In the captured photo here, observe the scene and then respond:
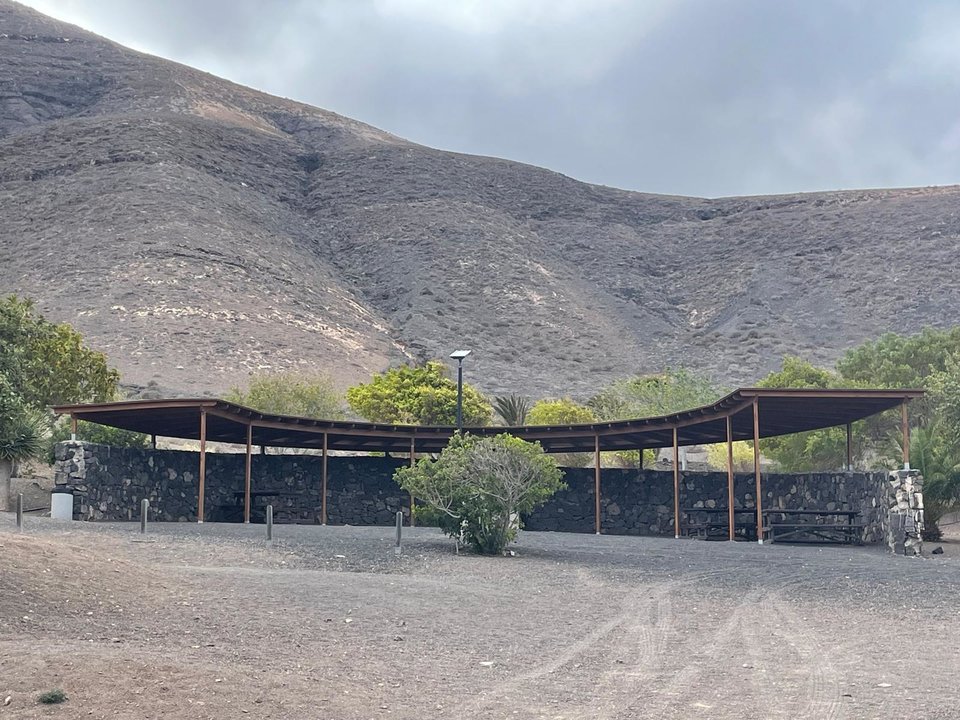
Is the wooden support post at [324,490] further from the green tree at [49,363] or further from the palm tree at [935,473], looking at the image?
the palm tree at [935,473]

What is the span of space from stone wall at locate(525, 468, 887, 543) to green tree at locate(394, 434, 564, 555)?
10027mm

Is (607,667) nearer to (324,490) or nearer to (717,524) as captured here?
(717,524)

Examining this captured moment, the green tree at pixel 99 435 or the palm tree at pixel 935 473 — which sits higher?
the green tree at pixel 99 435

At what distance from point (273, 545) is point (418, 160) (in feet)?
212

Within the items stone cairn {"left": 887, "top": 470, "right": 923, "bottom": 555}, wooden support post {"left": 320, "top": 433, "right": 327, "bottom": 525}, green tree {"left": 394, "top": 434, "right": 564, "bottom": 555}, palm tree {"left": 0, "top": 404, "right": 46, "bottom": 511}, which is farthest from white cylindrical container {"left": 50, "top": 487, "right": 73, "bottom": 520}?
stone cairn {"left": 887, "top": 470, "right": 923, "bottom": 555}

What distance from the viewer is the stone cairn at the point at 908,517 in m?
19.5

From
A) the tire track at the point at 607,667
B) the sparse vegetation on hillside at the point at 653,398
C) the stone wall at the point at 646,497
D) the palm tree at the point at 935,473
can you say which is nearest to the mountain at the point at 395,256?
the sparse vegetation on hillside at the point at 653,398

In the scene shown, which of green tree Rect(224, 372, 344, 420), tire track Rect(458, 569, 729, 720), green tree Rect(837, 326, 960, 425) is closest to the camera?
tire track Rect(458, 569, 729, 720)

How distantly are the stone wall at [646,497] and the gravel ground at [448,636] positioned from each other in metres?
10.5

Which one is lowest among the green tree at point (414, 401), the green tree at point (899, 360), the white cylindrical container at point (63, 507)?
the white cylindrical container at point (63, 507)

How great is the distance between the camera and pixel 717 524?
23.8m

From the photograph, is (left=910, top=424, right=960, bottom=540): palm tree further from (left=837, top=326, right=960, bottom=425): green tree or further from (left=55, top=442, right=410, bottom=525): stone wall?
(left=55, top=442, right=410, bottom=525): stone wall

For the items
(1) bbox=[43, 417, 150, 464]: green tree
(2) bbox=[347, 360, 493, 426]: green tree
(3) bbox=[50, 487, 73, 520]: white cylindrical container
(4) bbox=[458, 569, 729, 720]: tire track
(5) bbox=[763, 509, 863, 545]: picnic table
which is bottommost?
(4) bbox=[458, 569, 729, 720]: tire track

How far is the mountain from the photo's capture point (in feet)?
163
